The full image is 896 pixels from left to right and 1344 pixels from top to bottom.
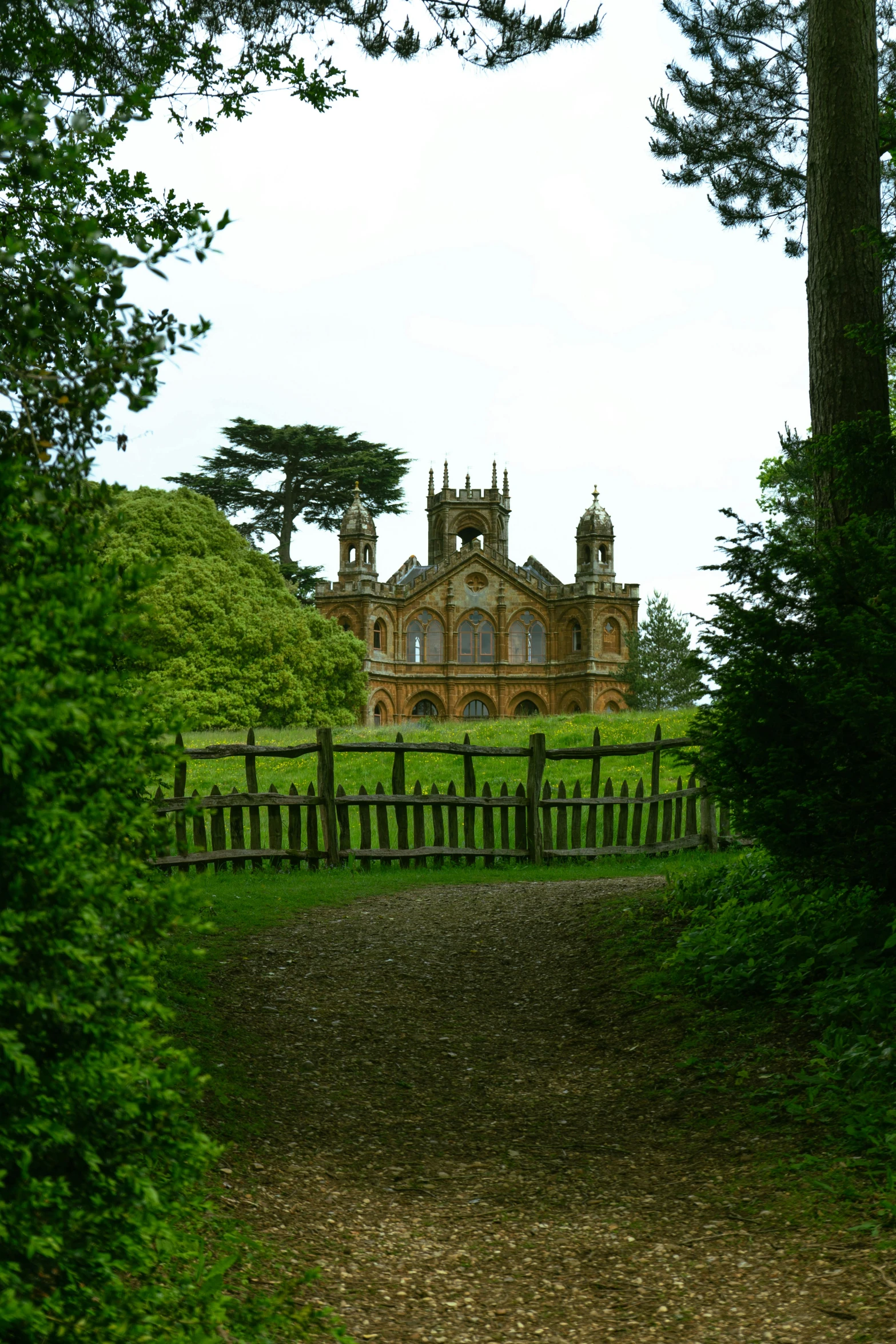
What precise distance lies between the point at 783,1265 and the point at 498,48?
916 cm

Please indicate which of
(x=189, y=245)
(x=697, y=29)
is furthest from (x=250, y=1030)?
(x=697, y=29)

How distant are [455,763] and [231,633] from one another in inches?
514

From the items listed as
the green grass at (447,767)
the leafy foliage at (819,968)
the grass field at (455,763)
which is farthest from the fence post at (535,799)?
the leafy foliage at (819,968)

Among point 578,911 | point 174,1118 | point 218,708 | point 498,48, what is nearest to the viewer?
point 174,1118

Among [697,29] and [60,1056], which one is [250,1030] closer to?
[60,1056]

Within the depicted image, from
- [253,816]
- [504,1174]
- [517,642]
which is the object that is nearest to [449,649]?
[517,642]

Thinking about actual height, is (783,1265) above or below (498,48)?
below

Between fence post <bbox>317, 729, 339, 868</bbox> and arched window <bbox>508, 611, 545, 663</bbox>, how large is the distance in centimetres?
4482

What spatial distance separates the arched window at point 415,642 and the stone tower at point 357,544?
395 centimetres

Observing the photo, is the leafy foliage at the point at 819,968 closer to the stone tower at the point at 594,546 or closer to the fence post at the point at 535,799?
the fence post at the point at 535,799

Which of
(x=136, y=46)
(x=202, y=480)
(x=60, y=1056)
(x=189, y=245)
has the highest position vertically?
(x=202, y=480)

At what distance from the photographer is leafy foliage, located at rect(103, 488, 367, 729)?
1341 inches

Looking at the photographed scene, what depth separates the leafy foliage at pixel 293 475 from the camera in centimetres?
5575

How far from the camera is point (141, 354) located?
360cm
